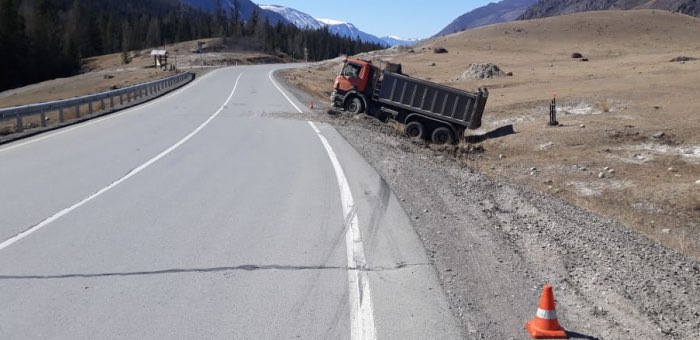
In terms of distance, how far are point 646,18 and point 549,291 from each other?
355 ft

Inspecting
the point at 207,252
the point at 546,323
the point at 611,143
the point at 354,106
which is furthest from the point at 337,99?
the point at 546,323

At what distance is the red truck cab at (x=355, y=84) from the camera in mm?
26578

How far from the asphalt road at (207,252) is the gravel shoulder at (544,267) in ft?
1.14

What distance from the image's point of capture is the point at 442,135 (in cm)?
2442

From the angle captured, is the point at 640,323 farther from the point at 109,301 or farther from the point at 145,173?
the point at 145,173

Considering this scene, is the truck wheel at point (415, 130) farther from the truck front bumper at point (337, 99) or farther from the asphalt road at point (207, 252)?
the asphalt road at point (207, 252)

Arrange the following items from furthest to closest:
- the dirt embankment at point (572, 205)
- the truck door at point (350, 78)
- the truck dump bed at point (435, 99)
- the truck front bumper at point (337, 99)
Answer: the truck front bumper at point (337, 99) → the truck door at point (350, 78) → the truck dump bed at point (435, 99) → the dirt embankment at point (572, 205)

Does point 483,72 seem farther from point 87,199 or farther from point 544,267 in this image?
point 544,267

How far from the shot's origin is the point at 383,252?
7.06m

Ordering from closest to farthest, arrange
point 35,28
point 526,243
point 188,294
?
1. point 188,294
2. point 526,243
3. point 35,28

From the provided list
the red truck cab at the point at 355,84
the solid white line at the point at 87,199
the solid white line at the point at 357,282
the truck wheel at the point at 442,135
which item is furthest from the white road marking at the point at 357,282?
the red truck cab at the point at 355,84

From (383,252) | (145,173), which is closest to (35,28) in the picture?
(145,173)

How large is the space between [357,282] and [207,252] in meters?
1.82

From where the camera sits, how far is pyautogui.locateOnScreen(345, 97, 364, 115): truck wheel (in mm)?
26422
